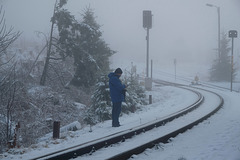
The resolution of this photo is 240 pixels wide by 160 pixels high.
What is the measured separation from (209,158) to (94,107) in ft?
31.1

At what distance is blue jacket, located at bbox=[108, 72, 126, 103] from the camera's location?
7.91 m

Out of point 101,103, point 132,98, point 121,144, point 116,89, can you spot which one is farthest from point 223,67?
point 121,144

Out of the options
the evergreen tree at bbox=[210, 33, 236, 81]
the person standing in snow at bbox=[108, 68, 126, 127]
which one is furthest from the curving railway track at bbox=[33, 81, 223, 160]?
the evergreen tree at bbox=[210, 33, 236, 81]

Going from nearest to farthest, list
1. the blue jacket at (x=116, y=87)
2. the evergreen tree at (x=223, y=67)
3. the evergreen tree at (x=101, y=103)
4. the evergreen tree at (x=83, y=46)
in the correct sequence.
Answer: the blue jacket at (x=116, y=87) → the evergreen tree at (x=101, y=103) → the evergreen tree at (x=83, y=46) → the evergreen tree at (x=223, y=67)

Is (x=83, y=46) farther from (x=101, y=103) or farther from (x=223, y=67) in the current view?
(x=223, y=67)

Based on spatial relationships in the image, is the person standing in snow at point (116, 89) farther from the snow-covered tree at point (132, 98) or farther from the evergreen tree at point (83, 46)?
the evergreen tree at point (83, 46)

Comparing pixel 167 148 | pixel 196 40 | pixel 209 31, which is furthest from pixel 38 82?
pixel 209 31

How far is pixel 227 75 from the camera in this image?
37188 mm

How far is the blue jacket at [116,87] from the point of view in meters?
7.91

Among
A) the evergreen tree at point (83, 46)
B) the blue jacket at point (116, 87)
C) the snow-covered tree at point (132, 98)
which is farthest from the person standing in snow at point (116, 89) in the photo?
the evergreen tree at point (83, 46)

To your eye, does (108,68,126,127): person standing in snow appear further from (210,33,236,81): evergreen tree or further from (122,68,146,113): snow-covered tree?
(210,33,236,81): evergreen tree

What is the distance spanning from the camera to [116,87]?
26.1 feet

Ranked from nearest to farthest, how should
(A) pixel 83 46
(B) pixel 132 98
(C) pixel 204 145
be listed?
1. (C) pixel 204 145
2. (B) pixel 132 98
3. (A) pixel 83 46

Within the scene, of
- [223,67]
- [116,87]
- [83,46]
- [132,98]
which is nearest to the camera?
[116,87]
